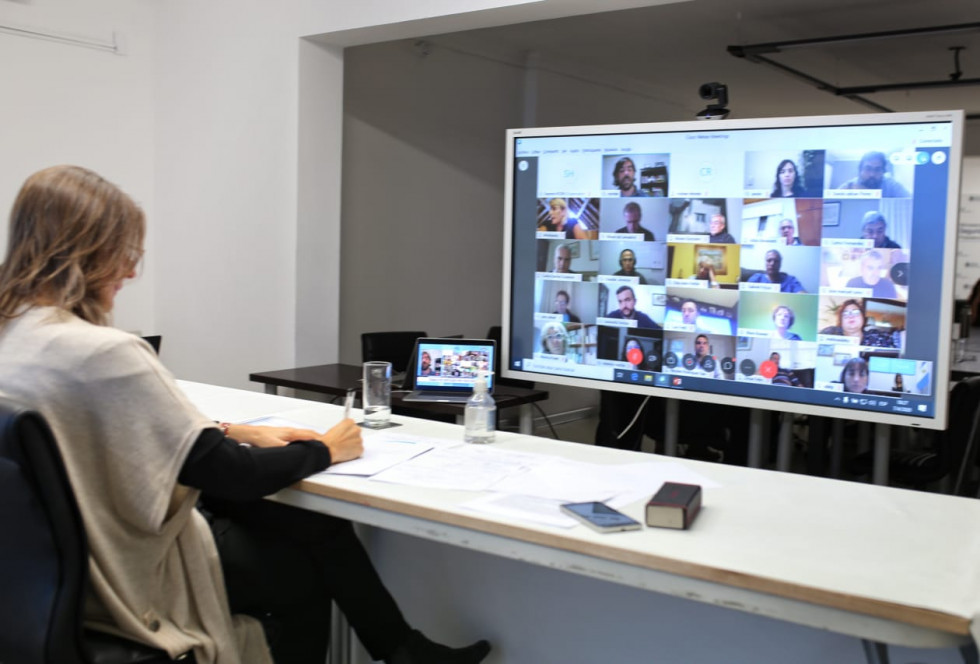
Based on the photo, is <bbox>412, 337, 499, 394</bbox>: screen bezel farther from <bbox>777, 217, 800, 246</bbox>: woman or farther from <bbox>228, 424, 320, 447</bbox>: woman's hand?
<bbox>228, 424, 320, 447</bbox>: woman's hand

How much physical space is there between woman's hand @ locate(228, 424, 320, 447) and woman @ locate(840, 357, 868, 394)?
150cm

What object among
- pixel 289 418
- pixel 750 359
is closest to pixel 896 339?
pixel 750 359

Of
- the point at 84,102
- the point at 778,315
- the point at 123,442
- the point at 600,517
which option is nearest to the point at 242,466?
the point at 123,442

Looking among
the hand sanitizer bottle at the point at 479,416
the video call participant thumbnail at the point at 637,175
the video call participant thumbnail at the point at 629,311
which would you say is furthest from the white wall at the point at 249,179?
the hand sanitizer bottle at the point at 479,416

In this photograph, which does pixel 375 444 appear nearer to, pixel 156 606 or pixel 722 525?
pixel 156 606

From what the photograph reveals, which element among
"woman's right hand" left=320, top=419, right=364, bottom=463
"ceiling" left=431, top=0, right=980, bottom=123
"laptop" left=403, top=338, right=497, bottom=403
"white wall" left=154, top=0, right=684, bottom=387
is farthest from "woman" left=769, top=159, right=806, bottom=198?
"ceiling" left=431, top=0, right=980, bottom=123

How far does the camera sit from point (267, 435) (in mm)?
1854

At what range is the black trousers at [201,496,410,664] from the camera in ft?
6.08

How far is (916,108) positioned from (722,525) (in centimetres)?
907

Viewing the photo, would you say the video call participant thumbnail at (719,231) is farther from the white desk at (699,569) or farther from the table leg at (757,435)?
the white desk at (699,569)

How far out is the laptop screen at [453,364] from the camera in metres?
3.26

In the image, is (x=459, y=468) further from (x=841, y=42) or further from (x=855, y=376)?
(x=841, y=42)

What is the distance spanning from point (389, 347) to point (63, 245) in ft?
10.1

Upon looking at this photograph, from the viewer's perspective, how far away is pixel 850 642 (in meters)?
1.59
